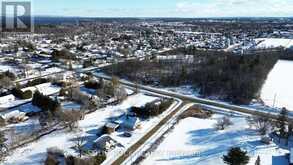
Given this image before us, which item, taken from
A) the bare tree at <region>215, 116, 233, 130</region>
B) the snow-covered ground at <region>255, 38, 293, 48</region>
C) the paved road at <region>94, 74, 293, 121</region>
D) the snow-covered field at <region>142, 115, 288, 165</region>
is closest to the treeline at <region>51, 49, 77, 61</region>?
the paved road at <region>94, 74, 293, 121</region>

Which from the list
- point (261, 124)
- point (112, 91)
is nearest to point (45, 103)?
point (112, 91)

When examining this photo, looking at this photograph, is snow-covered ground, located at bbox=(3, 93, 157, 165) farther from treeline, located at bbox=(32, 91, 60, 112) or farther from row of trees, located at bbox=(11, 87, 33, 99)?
row of trees, located at bbox=(11, 87, 33, 99)

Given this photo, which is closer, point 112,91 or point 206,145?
point 206,145

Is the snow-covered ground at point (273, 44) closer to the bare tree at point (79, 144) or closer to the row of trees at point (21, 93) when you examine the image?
the row of trees at point (21, 93)

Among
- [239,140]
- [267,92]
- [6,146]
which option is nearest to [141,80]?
[267,92]

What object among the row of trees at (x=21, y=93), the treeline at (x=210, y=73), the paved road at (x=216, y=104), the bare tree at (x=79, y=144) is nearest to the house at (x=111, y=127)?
the bare tree at (x=79, y=144)

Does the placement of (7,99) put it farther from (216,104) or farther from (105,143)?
(216,104)
